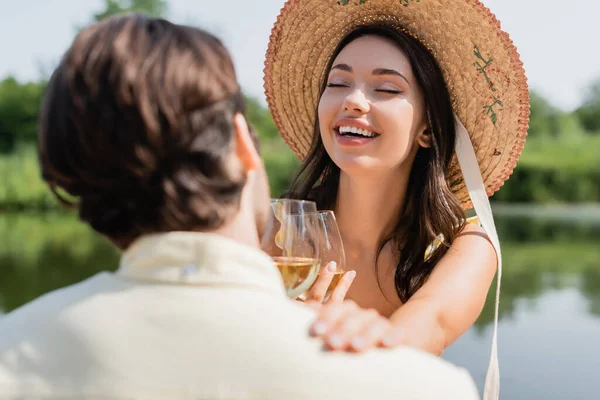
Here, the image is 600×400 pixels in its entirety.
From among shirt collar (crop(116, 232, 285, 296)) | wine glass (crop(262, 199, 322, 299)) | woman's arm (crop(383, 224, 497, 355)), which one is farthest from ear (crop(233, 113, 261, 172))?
woman's arm (crop(383, 224, 497, 355))

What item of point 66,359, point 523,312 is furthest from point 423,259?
point 523,312

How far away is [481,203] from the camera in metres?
2.55

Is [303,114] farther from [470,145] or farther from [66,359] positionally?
[66,359]

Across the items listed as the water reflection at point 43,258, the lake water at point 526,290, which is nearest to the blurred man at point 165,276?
the lake water at point 526,290

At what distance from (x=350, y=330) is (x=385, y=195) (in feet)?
5.68

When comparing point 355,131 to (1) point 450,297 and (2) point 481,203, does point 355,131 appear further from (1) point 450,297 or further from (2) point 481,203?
(1) point 450,297

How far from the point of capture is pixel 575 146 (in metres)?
32.8

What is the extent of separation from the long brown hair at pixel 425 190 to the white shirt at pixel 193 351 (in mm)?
1547

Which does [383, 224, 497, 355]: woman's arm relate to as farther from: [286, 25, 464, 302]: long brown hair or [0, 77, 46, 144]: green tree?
[0, 77, 46, 144]: green tree

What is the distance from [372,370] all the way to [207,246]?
329mm

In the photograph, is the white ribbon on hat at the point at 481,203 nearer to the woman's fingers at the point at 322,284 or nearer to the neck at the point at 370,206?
the neck at the point at 370,206

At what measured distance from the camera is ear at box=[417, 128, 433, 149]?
277 centimetres

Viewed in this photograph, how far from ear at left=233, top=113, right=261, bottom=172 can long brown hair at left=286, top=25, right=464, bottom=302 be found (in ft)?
4.99

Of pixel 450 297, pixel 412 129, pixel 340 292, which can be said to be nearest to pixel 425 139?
pixel 412 129
